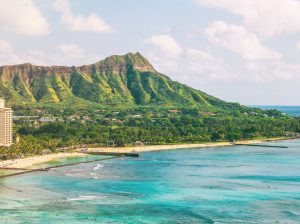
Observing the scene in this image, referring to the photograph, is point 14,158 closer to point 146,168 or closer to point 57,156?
point 57,156

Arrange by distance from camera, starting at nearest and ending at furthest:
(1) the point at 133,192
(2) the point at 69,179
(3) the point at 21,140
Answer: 1. (1) the point at 133,192
2. (2) the point at 69,179
3. (3) the point at 21,140

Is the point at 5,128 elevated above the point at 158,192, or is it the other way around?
the point at 5,128

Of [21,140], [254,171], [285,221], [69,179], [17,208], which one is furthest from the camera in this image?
[21,140]

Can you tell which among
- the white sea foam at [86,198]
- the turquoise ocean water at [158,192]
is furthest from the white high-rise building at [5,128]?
the white sea foam at [86,198]

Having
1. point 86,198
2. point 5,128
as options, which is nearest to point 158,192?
point 86,198

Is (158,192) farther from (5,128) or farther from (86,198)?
(5,128)

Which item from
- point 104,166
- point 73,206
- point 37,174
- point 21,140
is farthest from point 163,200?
point 21,140

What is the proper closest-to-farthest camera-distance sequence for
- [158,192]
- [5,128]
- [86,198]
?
1. [86,198]
2. [158,192]
3. [5,128]

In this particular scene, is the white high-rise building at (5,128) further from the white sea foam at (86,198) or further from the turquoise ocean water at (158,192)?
the white sea foam at (86,198)
